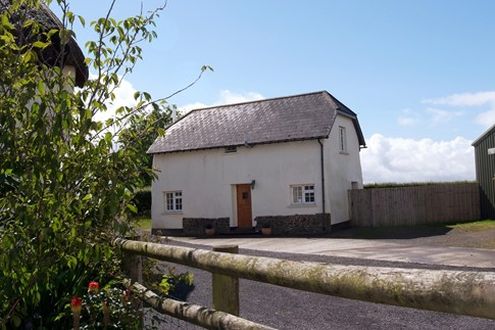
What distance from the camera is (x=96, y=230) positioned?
348 cm

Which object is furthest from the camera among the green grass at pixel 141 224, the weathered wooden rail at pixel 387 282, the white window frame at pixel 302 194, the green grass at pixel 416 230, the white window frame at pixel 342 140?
the white window frame at pixel 342 140

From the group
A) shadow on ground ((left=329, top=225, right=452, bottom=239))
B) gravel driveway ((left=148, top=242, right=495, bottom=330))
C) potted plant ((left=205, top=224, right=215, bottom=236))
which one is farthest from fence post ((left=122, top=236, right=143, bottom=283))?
potted plant ((left=205, top=224, right=215, bottom=236))

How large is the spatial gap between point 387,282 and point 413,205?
978 inches

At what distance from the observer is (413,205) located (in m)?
25.3

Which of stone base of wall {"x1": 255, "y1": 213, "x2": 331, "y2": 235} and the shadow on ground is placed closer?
the shadow on ground

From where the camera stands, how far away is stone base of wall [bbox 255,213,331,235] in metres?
23.3

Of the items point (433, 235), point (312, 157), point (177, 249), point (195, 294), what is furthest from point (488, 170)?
point (177, 249)

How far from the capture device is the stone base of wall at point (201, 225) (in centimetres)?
2561

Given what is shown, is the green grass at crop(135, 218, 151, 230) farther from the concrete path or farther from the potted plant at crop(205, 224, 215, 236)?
the concrete path

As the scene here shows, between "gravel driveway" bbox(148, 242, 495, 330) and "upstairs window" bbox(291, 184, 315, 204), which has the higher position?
"upstairs window" bbox(291, 184, 315, 204)

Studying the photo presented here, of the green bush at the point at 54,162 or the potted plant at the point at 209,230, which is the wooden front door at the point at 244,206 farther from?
the green bush at the point at 54,162

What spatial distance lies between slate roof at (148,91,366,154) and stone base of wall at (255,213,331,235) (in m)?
3.61

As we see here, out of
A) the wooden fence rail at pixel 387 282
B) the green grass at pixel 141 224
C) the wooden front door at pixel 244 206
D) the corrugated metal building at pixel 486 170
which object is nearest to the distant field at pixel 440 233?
the corrugated metal building at pixel 486 170

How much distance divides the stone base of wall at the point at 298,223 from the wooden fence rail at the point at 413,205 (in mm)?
2914
